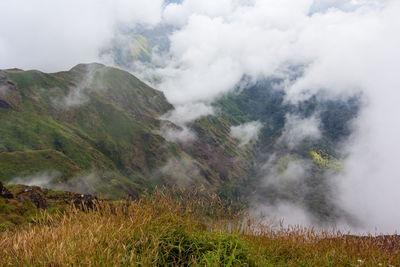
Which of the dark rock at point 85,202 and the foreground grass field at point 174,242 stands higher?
the dark rock at point 85,202

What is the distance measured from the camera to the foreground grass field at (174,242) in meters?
3.09

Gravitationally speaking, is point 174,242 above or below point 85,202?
below

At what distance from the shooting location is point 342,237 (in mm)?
5719

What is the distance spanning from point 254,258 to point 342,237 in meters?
3.26

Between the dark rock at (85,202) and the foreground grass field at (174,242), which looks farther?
the dark rock at (85,202)

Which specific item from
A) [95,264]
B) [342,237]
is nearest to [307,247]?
[342,237]

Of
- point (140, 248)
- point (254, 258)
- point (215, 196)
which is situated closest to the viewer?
point (140, 248)

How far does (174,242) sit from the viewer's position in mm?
4145

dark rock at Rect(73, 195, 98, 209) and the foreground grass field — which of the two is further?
dark rock at Rect(73, 195, 98, 209)

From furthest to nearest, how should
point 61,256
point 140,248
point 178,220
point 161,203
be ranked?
point 161,203, point 178,220, point 140,248, point 61,256

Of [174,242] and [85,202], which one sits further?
[85,202]

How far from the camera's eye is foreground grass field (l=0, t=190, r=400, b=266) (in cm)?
309

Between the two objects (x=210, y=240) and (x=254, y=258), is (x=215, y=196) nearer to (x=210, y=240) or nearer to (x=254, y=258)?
(x=210, y=240)

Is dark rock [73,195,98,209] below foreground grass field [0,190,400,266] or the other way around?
the other way around
